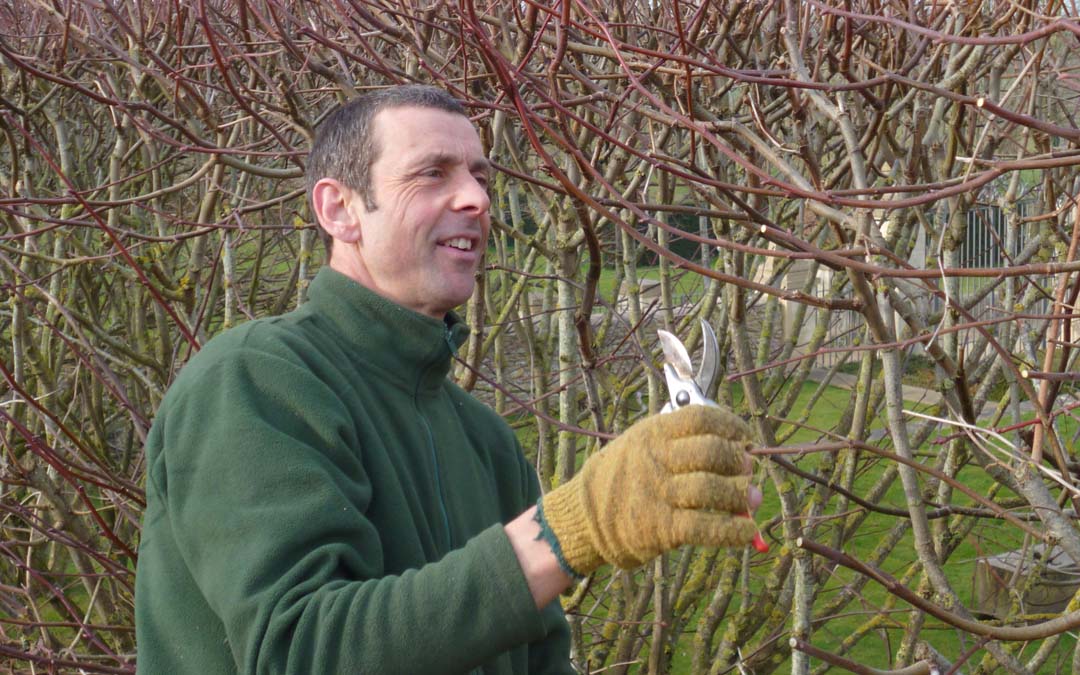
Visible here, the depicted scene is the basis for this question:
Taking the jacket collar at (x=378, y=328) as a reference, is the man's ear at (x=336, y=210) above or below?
above

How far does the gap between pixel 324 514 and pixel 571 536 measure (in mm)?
349

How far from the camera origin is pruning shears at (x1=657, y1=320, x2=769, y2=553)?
74.4 inches

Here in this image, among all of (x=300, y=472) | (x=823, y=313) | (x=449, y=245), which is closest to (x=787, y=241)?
(x=449, y=245)

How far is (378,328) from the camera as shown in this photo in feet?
6.79

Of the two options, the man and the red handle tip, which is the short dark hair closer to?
the man

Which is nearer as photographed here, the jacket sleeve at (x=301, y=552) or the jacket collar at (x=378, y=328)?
the jacket sleeve at (x=301, y=552)

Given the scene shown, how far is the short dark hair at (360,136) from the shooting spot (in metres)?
2.14

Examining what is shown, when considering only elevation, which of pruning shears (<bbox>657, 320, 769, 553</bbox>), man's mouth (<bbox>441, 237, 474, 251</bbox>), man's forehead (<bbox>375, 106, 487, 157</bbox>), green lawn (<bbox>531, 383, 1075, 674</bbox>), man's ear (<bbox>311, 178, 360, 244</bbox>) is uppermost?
man's forehead (<bbox>375, 106, 487, 157</bbox>)

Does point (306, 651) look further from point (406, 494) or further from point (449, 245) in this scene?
point (449, 245)

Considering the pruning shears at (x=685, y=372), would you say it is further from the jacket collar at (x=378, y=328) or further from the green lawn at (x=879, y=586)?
the green lawn at (x=879, y=586)

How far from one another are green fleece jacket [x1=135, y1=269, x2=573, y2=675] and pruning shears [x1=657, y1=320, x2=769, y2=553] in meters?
0.42

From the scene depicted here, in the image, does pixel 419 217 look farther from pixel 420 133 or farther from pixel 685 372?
pixel 685 372

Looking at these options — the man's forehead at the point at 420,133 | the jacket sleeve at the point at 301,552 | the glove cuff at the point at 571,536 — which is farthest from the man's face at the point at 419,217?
the glove cuff at the point at 571,536

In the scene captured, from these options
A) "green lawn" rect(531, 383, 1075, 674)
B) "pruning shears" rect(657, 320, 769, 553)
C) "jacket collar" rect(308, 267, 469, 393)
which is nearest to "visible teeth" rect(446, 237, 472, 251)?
"jacket collar" rect(308, 267, 469, 393)
